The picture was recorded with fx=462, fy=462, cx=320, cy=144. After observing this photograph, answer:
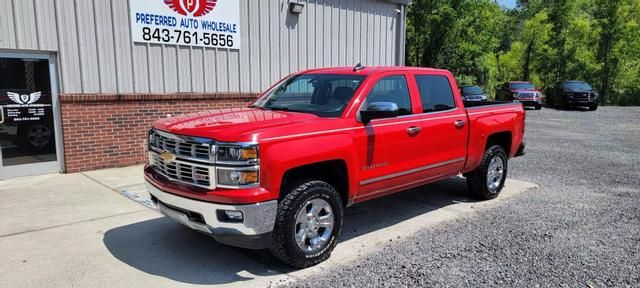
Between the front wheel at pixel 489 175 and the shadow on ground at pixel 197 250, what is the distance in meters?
0.81

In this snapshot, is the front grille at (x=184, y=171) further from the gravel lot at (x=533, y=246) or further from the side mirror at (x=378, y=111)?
the side mirror at (x=378, y=111)

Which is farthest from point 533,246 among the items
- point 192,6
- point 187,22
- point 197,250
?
point 192,6

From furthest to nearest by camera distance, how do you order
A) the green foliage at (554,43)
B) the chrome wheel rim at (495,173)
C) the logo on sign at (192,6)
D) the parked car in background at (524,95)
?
the green foliage at (554,43)
the parked car in background at (524,95)
the logo on sign at (192,6)
the chrome wheel rim at (495,173)

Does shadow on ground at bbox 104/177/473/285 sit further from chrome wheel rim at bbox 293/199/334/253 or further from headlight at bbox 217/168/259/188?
headlight at bbox 217/168/259/188

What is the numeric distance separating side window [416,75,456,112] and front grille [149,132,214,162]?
107 inches

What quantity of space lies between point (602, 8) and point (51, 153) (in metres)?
40.9

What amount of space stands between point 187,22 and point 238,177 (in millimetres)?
6435

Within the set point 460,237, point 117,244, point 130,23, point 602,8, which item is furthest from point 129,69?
point 602,8

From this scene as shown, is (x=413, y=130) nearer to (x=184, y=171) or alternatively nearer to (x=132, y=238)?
(x=184, y=171)

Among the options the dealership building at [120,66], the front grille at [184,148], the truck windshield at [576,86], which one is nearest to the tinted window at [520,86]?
the truck windshield at [576,86]

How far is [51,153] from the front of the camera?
793 cm

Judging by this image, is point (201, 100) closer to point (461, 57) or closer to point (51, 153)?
point (51, 153)

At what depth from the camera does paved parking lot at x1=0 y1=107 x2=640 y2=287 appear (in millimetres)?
4020

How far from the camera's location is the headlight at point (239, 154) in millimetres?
3684
